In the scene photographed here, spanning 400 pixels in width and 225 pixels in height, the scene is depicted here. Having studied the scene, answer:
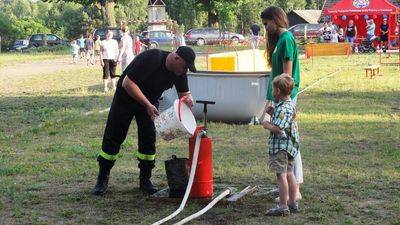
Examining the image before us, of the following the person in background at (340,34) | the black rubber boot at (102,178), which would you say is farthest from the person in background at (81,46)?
the black rubber boot at (102,178)

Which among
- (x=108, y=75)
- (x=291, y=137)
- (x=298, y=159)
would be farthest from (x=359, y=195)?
(x=108, y=75)

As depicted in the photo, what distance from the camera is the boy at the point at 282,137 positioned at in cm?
677

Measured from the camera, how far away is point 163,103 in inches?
559

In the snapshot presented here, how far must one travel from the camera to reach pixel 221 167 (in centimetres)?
941

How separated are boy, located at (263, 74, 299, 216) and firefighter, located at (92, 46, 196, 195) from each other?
975mm

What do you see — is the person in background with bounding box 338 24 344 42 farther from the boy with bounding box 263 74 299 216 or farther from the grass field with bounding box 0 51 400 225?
the boy with bounding box 263 74 299 216

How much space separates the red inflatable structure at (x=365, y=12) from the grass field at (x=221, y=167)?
26.2 m

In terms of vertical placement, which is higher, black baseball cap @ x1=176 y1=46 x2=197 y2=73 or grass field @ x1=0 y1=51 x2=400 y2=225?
black baseball cap @ x1=176 y1=46 x2=197 y2=73

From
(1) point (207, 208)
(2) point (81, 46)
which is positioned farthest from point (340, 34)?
→ (1) point (207, 208)

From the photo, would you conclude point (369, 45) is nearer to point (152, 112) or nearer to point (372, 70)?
point (372, 70)

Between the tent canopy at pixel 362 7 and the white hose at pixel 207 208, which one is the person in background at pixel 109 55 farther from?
the tent canopy at pixel 362 7

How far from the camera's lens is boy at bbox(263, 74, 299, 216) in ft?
22.2

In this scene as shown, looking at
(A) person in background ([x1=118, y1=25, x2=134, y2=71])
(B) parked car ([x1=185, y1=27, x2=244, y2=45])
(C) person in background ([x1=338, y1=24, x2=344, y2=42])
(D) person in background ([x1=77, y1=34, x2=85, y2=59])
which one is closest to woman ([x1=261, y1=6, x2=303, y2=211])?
(A) person in background ([x1=118, y1=25, x2=134, y2=71])

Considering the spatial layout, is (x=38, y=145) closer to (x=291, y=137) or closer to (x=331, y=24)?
(x=291, y=137)
